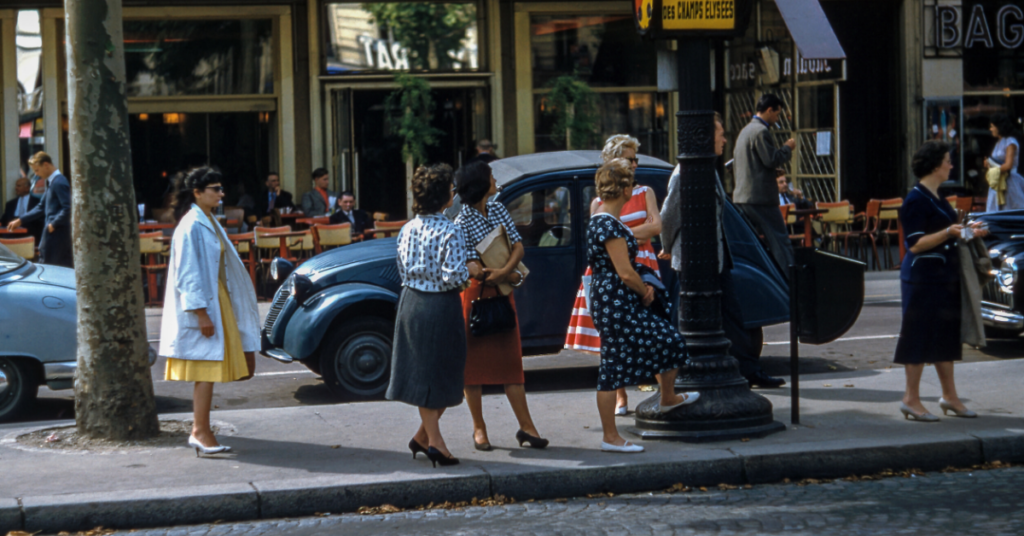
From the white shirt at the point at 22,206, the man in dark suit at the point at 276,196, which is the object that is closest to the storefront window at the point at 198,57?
the man in dark suit at the point at 276,196

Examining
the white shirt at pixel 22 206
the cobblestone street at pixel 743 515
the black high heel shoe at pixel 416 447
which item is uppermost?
the white shirt at pixel 22 206

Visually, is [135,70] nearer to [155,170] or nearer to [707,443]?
[155,170]

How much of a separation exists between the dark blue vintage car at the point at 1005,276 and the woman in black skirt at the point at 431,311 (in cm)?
551

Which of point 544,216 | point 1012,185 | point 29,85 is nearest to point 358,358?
point 544,216

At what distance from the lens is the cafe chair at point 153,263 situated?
1430cm

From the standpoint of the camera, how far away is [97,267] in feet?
22.1

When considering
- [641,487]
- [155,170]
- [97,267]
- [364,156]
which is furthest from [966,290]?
[155,170]

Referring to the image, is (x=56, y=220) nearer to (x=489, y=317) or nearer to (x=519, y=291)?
(x=519, y=291)

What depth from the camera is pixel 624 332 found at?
6.29 metres

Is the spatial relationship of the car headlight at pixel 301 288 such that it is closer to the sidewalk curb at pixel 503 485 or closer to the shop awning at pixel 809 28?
the sidewalk curb at pixel 503 485

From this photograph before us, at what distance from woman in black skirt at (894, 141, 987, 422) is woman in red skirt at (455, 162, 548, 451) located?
2360mm

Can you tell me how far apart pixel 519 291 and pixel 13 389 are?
3.60 metres

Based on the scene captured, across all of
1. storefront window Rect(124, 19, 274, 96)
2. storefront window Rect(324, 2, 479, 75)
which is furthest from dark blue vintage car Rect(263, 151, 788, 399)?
storefront window Rect(124, 19, 274, 96)

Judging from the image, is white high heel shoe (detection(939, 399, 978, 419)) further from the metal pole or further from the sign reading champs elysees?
the sign reading champs elysees
